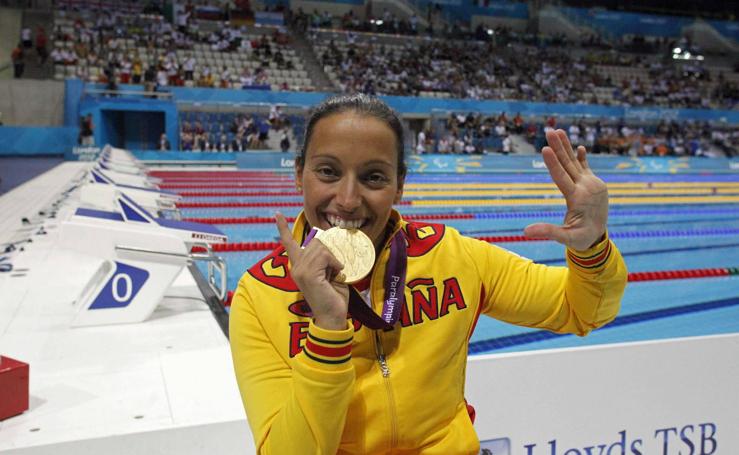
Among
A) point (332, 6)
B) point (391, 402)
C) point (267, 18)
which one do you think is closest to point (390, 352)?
point (391, 402)

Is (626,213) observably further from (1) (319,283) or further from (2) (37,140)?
(2) (37,140)

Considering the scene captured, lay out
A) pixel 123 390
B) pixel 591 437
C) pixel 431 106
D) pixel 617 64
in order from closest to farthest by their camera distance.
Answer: pixel 591 437
pixel 123 390
pixel 431 106
pixel 617 64

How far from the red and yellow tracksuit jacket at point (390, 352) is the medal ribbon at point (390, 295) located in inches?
1.3

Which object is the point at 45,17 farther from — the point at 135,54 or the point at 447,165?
the point at 447,165

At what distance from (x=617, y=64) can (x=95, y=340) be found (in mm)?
27844

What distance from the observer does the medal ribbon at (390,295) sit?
3.93 feet

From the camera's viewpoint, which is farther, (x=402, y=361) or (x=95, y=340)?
(x=95, y=340)

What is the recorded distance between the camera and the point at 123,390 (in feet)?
9.14

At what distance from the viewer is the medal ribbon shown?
3.93ft

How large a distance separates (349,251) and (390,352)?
0.86 feet

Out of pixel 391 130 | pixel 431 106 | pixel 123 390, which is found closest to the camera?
pixel 391 130

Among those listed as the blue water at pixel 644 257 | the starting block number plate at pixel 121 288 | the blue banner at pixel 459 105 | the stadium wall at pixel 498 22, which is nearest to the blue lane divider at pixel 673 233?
the blue water at pixel 644 257

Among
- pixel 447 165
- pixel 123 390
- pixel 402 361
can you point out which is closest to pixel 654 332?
pixel 123 390

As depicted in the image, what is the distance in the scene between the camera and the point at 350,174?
4.07ft
